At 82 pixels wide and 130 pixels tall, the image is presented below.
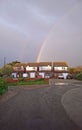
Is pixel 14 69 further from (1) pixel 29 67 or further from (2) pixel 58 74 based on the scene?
(2) pixel 58 74

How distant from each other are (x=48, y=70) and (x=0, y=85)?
78811 mm

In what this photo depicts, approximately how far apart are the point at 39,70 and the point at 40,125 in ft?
341

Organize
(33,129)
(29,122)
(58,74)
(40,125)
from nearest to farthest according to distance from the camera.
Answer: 1. (33,129)
2. (40,125)
3. (29,122)
4. (58,74)

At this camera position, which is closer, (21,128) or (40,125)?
(21,128)

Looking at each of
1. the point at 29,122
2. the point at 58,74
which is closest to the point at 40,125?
the point at 29,122

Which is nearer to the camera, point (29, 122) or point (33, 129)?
point (33, 129)

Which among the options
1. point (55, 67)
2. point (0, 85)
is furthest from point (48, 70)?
point (0, 85)

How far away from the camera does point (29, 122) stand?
14250 millimetres

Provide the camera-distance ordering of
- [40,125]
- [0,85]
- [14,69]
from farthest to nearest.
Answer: [14,69] < [0,85] < [40,125]

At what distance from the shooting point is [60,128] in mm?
12719

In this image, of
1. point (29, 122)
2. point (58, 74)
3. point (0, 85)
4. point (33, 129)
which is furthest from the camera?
point (58, 74)

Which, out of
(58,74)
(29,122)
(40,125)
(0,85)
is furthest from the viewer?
(58,74)

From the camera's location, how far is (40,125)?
13289 mm

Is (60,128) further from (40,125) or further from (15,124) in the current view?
(15,124)
